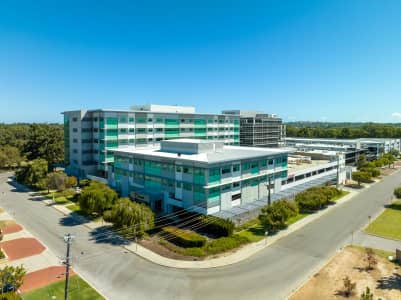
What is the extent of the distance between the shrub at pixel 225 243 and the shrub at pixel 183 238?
1.32 metres

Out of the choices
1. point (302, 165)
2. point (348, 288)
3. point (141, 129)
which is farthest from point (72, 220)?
point (302, 165)

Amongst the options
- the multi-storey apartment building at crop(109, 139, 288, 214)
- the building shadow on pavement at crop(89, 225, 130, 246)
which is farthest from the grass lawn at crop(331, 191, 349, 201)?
the building shadow on pavement at crop(89, 225, 130, 246)

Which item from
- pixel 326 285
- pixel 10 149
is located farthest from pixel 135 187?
pixel 10 149

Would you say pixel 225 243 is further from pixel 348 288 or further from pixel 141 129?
pixel 141 129

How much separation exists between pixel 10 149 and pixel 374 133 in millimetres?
211896

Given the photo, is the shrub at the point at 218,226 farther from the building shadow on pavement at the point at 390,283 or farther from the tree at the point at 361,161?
the tree at the point at 361,161

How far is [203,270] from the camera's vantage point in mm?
29922

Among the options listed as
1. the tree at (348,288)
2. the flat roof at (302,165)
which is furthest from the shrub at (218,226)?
the flat roof at (302,165)

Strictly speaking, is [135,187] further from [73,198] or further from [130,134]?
[130,134]

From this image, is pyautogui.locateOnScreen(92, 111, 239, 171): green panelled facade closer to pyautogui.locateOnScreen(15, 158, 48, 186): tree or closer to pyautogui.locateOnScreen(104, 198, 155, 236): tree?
pyautogui.locateOnScreen(15, 158, 48, 186): tree

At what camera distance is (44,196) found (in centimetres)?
6044

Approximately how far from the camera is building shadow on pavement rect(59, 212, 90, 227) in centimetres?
4444

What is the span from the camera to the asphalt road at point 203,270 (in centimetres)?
2611

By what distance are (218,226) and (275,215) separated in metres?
8.25
